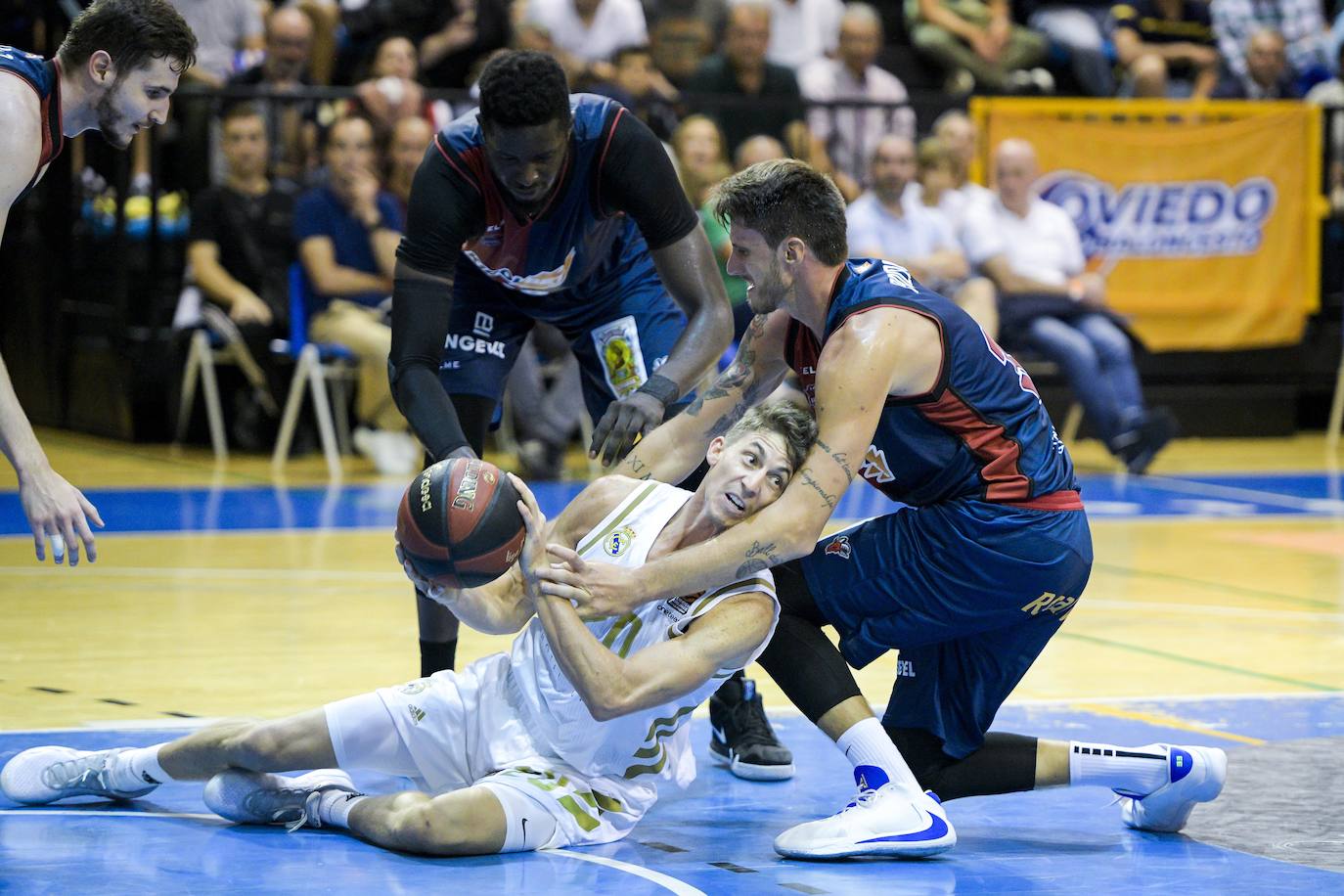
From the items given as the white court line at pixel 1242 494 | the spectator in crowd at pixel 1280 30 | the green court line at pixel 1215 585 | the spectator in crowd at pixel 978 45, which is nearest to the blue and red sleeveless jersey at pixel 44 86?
the green court line at pixel 1215 585

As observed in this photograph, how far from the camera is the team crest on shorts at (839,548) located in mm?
4500

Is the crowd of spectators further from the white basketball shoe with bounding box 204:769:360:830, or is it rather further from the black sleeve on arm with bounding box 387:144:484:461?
the white basketball shoe with bounding box 204:769:360:830

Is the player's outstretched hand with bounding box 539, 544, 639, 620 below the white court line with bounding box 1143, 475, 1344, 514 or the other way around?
the other way around

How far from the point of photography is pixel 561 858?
4160 millimetres

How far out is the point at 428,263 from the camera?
5.21m

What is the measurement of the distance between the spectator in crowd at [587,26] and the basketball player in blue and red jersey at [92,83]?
320 inches

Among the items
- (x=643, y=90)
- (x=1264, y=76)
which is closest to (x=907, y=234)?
(x=643, y=90)

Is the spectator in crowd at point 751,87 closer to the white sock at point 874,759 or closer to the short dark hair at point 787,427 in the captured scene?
the short dark hair at point 787,427

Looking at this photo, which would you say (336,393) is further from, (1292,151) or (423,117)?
(1292,151)

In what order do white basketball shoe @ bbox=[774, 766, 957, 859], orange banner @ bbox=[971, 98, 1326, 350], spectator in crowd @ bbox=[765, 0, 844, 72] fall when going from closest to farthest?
white basketball shoe @ bbox=[774, 766, 957, 859] < orange banner @ bbox=[971, 98, 1326, 350] < spectator in crowd @ bbox=[765, 0, 844, 72]

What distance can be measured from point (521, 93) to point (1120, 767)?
7.27 ft

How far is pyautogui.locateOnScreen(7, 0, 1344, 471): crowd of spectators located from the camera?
36.9 feet

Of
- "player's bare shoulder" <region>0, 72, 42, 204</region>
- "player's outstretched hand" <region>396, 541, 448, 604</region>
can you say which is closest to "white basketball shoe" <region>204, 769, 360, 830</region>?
"player's outstretched hand" <region>396, 541, 448, 604</region>

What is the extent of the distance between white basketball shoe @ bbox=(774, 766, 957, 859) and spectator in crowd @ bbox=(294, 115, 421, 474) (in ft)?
23.6
